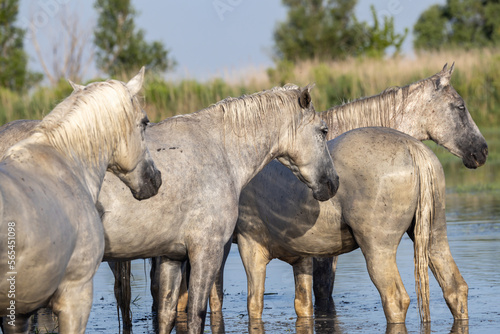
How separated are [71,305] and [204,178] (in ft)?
5.06

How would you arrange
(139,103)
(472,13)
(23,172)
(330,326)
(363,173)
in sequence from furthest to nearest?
(472,13)
(330,326)
(363,173)
(139,103)
(23,172)

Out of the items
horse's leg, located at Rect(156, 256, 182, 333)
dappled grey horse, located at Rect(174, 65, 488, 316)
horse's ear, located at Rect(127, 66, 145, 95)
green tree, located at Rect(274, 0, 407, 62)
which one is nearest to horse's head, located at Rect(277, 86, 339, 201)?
horse's leg, located at Rect(156, 256, 182, 333)

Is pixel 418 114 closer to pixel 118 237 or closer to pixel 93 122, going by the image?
pixel 118 237

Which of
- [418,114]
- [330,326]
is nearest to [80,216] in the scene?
[330,326]

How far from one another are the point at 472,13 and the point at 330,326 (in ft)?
113

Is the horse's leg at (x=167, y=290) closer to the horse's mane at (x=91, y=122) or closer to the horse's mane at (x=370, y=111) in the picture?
the horse's mane at (x=91, y=122)

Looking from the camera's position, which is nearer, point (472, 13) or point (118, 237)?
point (118, 237)

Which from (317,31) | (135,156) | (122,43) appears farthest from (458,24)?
(135,156)

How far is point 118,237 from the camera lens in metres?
4.86

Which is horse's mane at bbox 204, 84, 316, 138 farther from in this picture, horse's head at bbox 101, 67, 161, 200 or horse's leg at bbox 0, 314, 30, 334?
horse's leg at bbox 0, 314, 30, 334

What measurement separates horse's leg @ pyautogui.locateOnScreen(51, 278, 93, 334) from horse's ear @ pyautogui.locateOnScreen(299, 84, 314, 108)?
2.21m

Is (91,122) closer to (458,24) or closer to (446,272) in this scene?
(446,272)

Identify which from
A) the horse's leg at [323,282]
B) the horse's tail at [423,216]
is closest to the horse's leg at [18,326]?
the horse's tail at [423,216]

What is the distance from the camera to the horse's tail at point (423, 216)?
5430 mm
